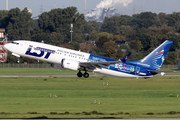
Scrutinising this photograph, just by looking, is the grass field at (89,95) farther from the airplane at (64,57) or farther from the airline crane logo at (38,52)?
the airline crane logo at (38,52)

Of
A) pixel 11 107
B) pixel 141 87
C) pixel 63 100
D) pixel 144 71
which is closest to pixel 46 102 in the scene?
pixel 63 100

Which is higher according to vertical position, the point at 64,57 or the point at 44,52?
the point at 44,52

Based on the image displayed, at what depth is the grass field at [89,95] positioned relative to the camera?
89.9 m

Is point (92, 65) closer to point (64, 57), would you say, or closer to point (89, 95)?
point (64, 57)

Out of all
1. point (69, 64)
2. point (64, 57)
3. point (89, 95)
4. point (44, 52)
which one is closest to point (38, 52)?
point (44, 52)

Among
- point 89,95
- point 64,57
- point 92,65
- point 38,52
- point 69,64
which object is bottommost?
point 89,95

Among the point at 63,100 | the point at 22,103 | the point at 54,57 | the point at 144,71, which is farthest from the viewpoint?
the point at 63,100

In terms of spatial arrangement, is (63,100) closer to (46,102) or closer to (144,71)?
(46,102)

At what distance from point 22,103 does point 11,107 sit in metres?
9.87

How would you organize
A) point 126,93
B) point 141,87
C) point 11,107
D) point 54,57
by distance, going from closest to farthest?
point 54,57 < point 11,107 < point 126,93 < point 141,87

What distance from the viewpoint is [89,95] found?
11894cm

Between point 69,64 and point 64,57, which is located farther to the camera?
point 64,57

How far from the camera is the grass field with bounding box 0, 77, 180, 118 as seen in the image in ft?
295

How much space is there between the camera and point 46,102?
10438cm
